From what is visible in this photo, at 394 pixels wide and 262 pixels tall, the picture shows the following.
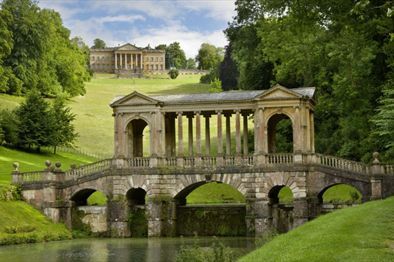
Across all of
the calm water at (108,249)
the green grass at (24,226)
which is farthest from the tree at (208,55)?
the calm water at (108,249)

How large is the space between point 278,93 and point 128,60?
146275 millimetres

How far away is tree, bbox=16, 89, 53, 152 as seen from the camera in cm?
6706

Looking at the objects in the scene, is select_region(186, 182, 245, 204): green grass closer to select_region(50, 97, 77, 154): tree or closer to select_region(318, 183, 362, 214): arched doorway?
select_region(318, 183, 362, 214): arched doorway

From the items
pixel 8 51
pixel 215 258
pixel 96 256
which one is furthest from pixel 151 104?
pixel 8 51

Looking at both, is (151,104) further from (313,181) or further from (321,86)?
(321,86)

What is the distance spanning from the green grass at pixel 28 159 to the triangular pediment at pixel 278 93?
21.0m

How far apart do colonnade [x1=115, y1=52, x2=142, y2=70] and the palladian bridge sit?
138415 millimetres

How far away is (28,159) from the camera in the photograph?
64312mm

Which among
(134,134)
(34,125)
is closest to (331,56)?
(134,134)

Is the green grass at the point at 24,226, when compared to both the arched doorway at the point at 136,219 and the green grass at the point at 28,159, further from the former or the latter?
the green grass at the point at 28,159

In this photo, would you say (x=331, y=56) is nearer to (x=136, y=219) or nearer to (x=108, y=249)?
(x=108, y=249)

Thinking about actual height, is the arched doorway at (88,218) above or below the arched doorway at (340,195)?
below

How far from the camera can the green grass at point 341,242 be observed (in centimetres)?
1754

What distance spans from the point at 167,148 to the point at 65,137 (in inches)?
951
